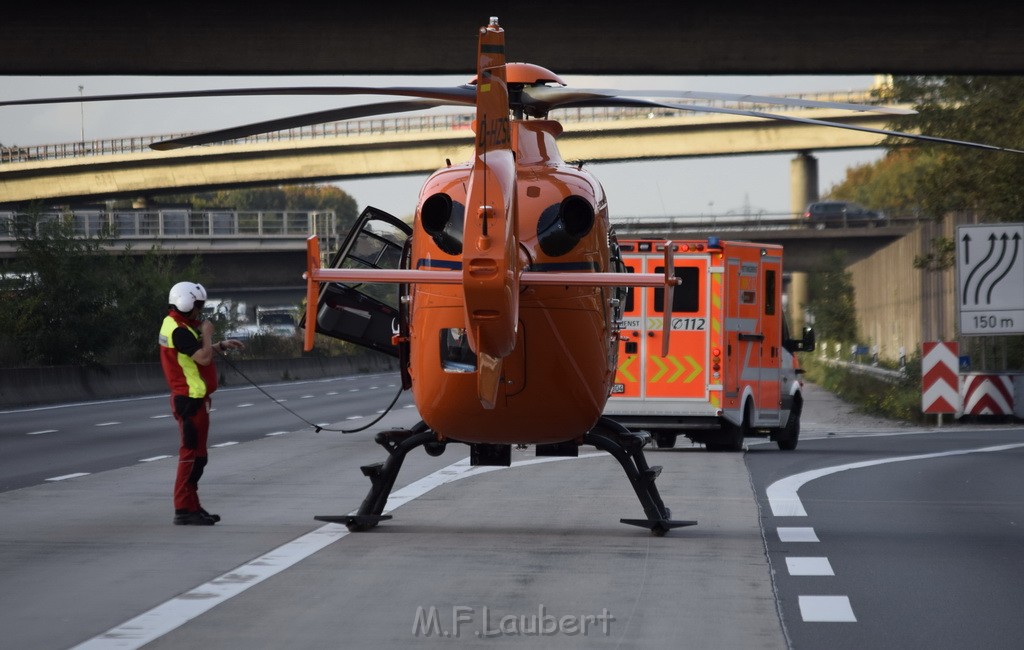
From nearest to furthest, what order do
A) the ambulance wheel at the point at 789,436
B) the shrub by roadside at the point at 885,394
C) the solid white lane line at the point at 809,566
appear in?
the solid white lane line at the point at 809,566 < the ambulance wheel at the point at 789,436 < the shrub by roadside at the point at 885,394

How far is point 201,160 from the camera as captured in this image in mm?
74250

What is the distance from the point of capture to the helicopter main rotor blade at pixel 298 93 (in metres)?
9.80

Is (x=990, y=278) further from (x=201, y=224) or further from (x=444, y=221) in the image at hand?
(x=201, y=224)

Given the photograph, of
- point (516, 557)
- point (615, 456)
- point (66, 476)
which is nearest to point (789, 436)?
point (66, 476)

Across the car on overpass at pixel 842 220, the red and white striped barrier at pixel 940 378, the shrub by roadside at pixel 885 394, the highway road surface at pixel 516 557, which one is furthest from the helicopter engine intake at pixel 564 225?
the car on overpass at pixel 842 220

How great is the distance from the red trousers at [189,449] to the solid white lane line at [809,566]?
179 inches

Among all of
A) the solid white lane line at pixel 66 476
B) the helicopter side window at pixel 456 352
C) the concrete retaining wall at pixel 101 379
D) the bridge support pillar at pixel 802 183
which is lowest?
the concrete retaining wall at pixel 101 379

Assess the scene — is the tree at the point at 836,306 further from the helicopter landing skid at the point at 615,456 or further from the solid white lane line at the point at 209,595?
the helicopter landing skid at the point at 615,456

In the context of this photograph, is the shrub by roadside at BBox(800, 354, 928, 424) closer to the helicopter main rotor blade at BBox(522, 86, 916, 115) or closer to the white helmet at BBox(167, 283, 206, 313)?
A: the white helmet at BBox(167, 283, 206, 313)

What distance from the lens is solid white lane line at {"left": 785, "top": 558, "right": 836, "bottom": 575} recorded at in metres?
10.4

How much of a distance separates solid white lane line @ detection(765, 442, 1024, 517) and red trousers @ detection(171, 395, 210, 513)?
4.64 metres

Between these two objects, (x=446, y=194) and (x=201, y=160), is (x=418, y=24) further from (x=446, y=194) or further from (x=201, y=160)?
(x=201, y=160)

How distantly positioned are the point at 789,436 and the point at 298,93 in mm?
14607

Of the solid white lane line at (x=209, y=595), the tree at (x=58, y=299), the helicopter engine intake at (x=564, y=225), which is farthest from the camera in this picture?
the tree at (x=58, y=299)
